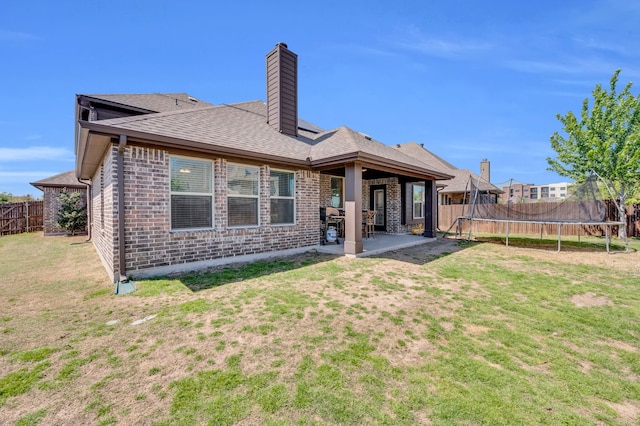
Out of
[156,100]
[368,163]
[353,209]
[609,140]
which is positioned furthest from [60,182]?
[609,140]

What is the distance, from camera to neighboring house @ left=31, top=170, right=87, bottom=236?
1411cm

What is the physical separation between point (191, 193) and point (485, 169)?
24973 millimetres

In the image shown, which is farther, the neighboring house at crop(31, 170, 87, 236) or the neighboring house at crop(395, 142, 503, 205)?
the neighboring house at crop(395, 142, 503, 205)

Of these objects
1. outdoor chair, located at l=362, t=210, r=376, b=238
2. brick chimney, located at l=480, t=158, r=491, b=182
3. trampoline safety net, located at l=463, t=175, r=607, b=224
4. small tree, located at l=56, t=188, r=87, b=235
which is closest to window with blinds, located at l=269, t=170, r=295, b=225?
outdoor chair, located at l=362, t=210, r=376, b=238

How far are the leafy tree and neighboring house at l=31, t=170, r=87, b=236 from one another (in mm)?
25247

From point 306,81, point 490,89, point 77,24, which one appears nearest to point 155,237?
point 77,24

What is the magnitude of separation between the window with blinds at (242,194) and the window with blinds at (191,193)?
50cm

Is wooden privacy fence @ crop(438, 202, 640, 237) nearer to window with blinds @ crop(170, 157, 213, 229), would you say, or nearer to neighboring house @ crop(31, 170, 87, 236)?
window with blinds @ crop(170, 157, 213, 229)

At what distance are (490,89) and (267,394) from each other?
14.4 meters

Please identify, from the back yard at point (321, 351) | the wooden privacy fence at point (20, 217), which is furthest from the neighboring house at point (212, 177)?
the wooden privacy fence at point (20, 217)

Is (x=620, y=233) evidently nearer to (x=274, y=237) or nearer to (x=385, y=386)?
(x=274, y=237)

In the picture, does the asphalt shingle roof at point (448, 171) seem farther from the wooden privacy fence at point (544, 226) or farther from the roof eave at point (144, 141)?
the roof eave at point (144, 141)

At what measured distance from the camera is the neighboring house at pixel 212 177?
201 inches

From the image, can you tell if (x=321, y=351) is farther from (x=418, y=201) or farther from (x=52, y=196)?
(x=52, y=196)
